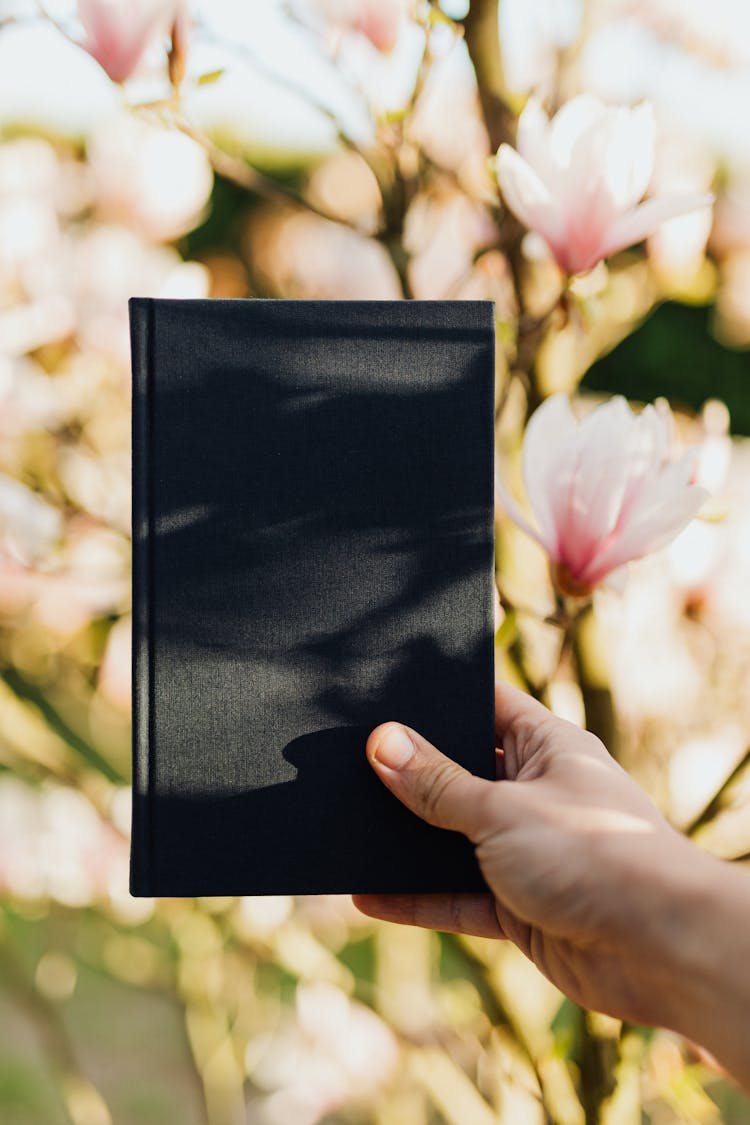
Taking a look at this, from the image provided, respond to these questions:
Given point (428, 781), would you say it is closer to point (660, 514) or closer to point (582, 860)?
point (582, 860)

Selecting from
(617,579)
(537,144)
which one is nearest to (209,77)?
(537,144)

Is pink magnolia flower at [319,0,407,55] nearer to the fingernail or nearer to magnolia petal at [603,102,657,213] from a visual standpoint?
magnolia petal at [603,102,657,213]

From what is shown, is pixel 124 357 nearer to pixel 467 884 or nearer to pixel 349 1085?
pixel 467 884

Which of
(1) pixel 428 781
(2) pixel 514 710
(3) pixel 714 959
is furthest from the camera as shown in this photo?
(2) pixel 514 710

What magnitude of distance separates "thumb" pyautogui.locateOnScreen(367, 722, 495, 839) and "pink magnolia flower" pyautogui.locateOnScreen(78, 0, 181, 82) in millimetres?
485

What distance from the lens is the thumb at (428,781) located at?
0.65m

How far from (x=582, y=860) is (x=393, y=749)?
14cm

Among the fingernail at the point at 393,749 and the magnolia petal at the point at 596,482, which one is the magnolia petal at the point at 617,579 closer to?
the magnolia petal at the point at 596,482

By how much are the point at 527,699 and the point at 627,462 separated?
22 centimetres

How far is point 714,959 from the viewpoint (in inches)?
21.7

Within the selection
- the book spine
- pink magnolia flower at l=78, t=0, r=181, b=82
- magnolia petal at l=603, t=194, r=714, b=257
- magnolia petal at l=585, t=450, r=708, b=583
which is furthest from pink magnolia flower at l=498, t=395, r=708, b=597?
pink magnolia flower at l=78, t=0, r=181, b=82

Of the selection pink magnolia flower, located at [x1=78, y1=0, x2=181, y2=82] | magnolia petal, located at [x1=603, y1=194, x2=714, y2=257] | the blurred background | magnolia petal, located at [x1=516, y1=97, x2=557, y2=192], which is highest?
pink magnolia flower, located at [x1=78, y1=0, x2=181, y2=82]

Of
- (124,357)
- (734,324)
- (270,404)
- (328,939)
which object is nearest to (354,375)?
(270,404)

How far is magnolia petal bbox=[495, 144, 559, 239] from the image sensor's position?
62 centimetres
